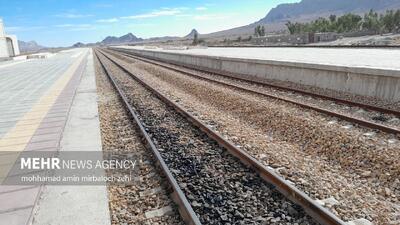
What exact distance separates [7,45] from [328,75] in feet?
240

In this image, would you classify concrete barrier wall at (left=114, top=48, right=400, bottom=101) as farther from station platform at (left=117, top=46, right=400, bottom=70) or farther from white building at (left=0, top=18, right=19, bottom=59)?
white building at (left=0, top=18, right=19, bottom=59)

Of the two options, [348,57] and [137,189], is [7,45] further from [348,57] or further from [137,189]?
[137,189]

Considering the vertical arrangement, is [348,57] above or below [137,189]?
above

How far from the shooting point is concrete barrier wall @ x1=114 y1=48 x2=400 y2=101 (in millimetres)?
10859

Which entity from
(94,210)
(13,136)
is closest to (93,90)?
(13,136)

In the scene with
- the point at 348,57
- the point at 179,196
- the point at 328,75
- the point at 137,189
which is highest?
the point at 348,57

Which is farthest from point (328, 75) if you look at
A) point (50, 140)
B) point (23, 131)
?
point (23, 131)

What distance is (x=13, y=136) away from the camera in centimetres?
847

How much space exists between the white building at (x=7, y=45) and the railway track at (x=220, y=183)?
64975mm

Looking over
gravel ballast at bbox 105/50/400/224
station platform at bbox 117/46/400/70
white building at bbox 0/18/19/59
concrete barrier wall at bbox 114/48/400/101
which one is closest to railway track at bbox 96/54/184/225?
gravel ballast at bbox 105/50/400/224

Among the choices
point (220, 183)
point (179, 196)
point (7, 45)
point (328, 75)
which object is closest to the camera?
point (179, 196)

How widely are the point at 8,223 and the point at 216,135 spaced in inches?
176

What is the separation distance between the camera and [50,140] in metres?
7.95

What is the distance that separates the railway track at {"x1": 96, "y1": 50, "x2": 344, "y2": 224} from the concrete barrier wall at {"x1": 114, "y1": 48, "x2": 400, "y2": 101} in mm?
6092
